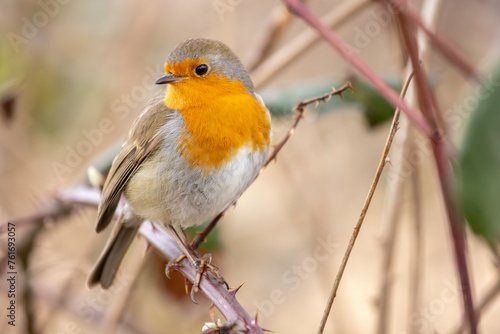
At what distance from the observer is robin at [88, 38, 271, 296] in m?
2.24

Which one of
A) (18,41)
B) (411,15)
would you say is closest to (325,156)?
(18,41)

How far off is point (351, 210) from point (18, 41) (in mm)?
2947

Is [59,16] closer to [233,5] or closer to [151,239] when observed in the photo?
[233,5]

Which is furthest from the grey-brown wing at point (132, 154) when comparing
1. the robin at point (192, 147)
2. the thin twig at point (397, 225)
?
the thin twig at point (397, 225)

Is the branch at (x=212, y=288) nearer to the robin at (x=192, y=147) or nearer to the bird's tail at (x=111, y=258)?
the robin at (x=192, y=147)

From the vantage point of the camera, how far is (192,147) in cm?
225

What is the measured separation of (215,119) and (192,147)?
0.15 meters

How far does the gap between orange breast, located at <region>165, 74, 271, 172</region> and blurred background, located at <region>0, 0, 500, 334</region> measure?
0.34 meters

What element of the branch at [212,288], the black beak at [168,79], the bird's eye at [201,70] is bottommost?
the branch at [212,288]

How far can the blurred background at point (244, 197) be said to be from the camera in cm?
313

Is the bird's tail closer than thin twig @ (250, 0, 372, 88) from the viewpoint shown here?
No

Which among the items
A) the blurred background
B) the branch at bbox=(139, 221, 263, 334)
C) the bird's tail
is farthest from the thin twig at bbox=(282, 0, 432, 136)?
the bird's tail

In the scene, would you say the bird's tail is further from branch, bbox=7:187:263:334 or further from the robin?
branch, bbox=7:187:263:334

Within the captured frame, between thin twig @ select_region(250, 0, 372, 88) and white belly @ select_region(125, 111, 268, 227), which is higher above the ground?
thin twig @ select_region(250, 0, 372, 88)
